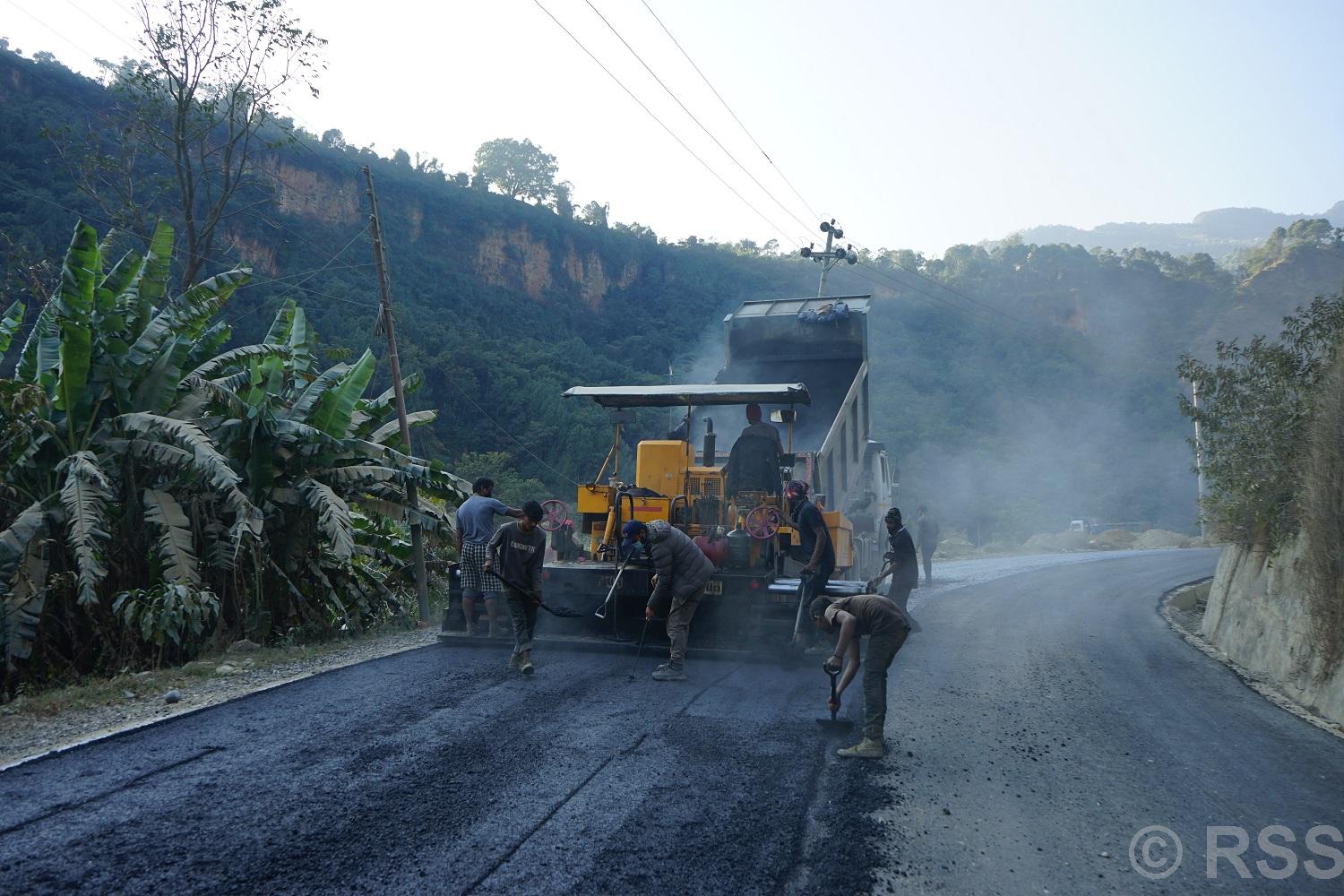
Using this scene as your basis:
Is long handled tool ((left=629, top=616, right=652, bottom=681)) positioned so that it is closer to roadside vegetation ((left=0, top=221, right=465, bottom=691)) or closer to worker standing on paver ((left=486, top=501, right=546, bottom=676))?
worker standing on paver ((left=486, top=501, right=546, bottom=676))

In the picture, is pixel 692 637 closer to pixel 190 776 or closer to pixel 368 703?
pixel 368 703

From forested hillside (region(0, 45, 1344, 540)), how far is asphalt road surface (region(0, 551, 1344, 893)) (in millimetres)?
11139

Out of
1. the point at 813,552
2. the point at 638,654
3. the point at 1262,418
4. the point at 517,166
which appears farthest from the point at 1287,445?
the point at 517,166

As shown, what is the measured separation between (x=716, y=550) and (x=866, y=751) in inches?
137

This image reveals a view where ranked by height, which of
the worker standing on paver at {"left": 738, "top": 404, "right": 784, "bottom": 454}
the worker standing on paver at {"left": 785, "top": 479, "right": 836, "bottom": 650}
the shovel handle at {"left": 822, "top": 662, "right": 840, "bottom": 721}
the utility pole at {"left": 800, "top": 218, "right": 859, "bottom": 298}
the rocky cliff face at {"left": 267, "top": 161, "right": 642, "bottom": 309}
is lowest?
the shovel handle at {"left": 822, "top": 662, "right": 840, "bottom": 721}

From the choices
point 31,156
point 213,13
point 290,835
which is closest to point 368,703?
point 290,835

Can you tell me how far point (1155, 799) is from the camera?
5.35 m

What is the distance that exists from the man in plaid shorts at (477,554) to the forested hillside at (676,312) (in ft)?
28.2

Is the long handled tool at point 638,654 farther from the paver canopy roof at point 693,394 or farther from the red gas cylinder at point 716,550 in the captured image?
the paver canopy roof at point 693,394

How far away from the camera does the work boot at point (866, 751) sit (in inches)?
235

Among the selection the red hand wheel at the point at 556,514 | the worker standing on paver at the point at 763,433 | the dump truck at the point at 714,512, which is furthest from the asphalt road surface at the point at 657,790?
the worker standing on paver at the point at 763,433

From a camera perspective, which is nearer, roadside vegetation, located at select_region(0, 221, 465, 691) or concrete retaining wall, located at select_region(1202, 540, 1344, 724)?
concrete retaining wall, located at select_region(1202, 540, 1344, 724)

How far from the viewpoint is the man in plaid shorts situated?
9.45 metres

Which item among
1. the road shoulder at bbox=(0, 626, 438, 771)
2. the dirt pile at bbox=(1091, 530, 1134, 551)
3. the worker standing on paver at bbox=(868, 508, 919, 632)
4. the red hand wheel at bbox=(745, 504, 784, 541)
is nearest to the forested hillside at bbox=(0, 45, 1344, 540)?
the dirt pile at bbox=(1091, 530, 1134, 551)
